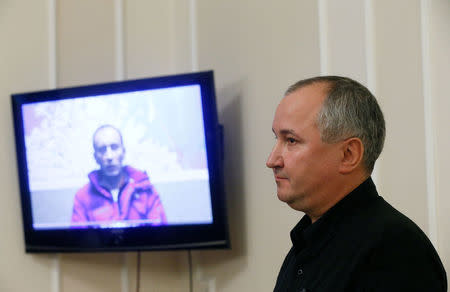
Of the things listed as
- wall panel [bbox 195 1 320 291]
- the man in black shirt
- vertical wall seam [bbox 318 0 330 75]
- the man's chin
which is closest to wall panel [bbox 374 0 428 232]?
vertical wall seam [bbox 318 0 330 75]

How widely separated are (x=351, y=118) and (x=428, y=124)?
744 millimetres

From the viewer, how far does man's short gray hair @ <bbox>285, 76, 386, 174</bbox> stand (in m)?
1.75

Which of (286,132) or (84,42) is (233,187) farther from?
(286,132)

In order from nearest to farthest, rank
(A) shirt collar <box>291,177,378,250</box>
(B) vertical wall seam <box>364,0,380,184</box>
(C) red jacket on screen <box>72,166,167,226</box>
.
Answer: (A) shirt collar <box>291,177,378,250</box> < (B) vertical wall seam <box>364,0,380,184</box> < (C) red jacket on screen <box>72,166,167,226</box>

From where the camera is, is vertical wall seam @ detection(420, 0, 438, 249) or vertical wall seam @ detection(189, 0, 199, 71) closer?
vertical wall seam @ detection(420, 0, 438, 249)

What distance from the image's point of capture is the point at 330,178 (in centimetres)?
176

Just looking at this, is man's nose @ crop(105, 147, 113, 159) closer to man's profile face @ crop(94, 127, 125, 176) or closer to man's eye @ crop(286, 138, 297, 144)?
man's profile face @ crop(94, 127, 125, 176)

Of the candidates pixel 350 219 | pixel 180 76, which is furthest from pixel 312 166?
pixel 180 76

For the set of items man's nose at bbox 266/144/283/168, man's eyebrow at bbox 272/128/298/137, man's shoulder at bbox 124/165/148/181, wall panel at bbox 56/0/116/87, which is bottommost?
man's shoulder at bbox 124/165/148/181

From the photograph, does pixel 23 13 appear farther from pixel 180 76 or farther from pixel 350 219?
pixel 350 219

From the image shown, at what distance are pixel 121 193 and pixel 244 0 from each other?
45.9 inches

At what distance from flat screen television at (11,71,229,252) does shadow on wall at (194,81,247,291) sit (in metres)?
0.12

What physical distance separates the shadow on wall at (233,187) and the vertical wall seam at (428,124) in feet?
4.01

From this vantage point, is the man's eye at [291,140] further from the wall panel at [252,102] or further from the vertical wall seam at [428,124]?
the wall panel at [252,102]
